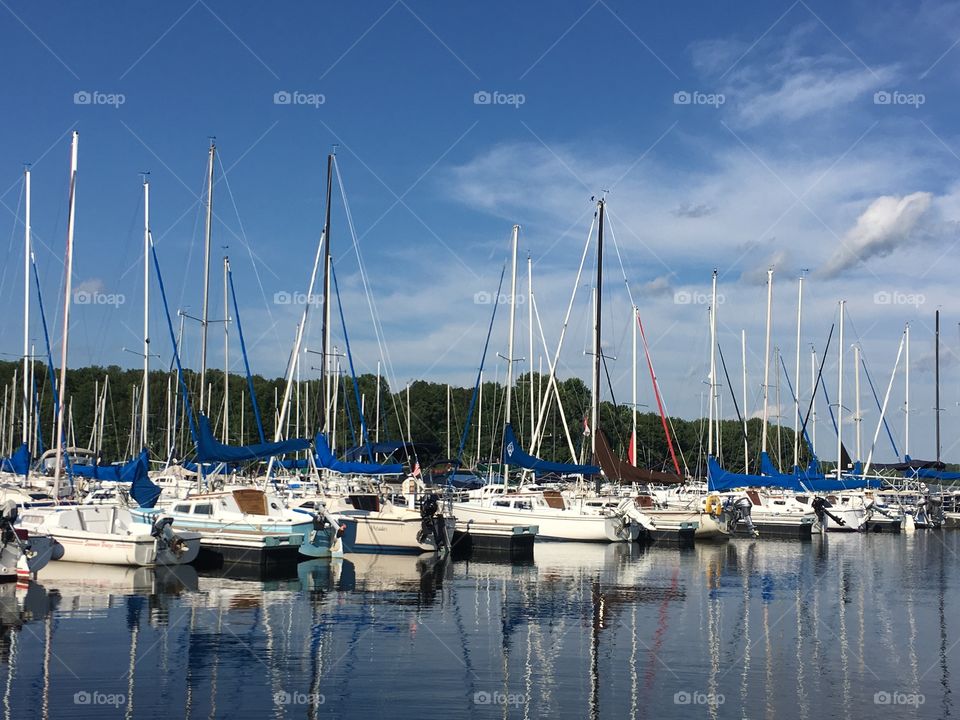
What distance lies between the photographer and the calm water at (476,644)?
55.0ft

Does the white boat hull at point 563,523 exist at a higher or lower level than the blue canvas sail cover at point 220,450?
lower

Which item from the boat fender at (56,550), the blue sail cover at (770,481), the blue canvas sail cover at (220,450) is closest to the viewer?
the boat fender at (56,550)

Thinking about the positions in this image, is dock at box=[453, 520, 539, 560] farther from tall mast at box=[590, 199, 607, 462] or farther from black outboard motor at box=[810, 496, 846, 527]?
black outboard motor at box=[810, 496, 846, 527]

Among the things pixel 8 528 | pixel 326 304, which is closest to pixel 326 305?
pixel 326 304

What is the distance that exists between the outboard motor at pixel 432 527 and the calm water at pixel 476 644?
12.9 ft

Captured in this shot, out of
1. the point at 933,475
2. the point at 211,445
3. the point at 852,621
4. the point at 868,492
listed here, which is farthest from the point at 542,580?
the point at 933,475

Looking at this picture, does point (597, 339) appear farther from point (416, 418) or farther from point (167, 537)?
point (416, 418)

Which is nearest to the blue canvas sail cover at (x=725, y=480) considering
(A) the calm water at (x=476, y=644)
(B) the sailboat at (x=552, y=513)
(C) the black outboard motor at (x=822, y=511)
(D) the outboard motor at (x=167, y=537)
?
(C) the black outboard motor at (x=822, y=511)

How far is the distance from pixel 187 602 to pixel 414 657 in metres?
9.07

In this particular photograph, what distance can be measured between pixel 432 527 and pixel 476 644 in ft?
59.9

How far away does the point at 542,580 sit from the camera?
109 feet

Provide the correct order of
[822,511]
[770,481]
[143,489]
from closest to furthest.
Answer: [143,489], [770,481], [822,511]

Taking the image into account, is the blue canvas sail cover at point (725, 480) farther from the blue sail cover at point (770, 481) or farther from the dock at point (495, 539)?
the dock at point (495, 539)

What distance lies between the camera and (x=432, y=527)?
4003cm
